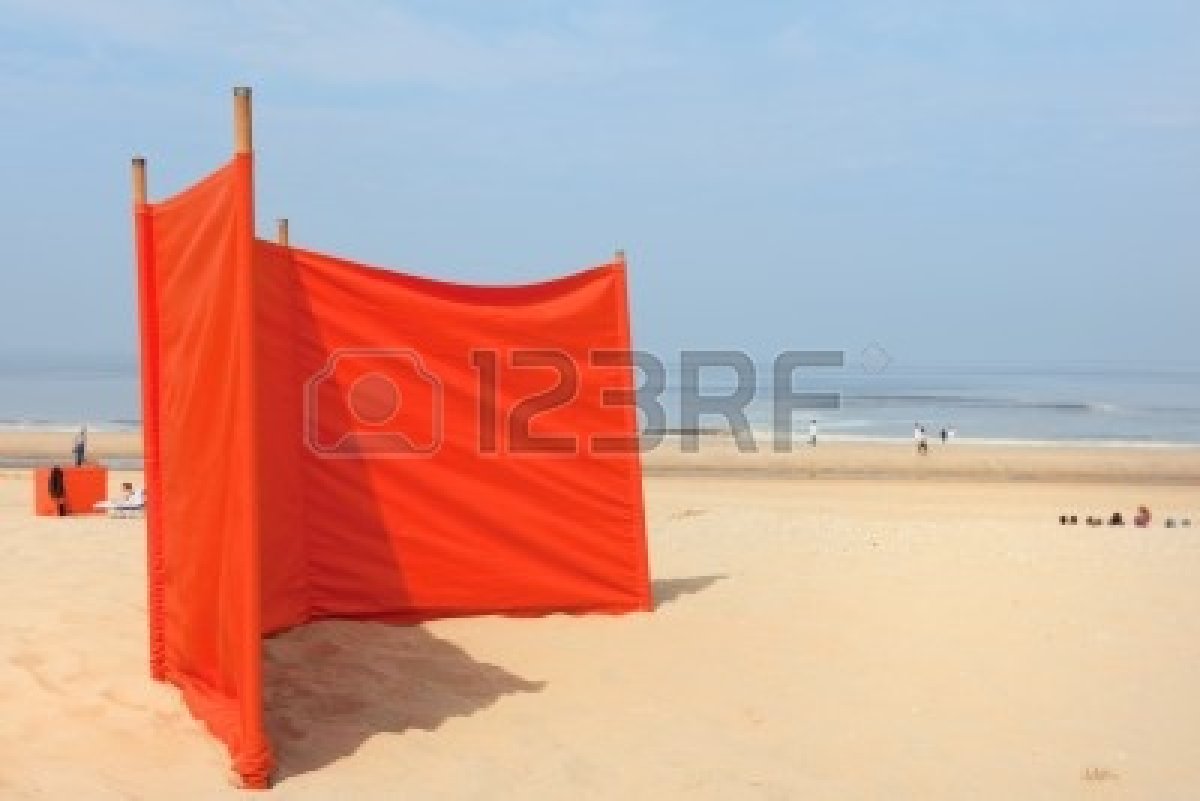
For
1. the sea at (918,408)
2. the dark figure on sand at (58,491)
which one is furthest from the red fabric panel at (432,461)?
the sea at (918,408)

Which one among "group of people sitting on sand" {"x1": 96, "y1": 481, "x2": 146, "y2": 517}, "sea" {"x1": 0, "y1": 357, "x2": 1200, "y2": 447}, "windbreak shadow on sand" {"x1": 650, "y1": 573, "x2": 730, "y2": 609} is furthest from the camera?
"sea" {"x1": 0, "y1": 357, "x2": 1200, "y2": 447}

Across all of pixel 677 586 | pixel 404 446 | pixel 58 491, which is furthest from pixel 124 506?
pixel 677 586

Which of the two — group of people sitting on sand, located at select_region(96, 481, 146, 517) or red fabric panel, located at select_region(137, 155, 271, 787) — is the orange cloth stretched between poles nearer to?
red fabric panel, located at select_region(137, 155, 271, 787)

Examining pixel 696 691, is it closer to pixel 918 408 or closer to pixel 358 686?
pixel 358 686

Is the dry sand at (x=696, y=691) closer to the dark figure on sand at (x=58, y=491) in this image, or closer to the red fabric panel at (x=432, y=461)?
the red fabric panel at (x=432, y=461)

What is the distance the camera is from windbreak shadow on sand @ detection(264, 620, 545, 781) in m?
5.74

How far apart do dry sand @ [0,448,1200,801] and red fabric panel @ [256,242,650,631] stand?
11.6 inches

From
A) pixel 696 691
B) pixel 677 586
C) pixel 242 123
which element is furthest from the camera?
Result: pixel 677 586

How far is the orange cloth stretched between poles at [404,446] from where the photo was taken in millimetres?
6453

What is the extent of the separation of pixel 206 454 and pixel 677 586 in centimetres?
455

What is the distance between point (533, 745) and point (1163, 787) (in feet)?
8.55

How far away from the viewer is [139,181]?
6.48 m

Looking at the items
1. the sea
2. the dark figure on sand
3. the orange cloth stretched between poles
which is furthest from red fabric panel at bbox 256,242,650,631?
the sea

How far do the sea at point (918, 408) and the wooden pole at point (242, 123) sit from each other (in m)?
36.2
